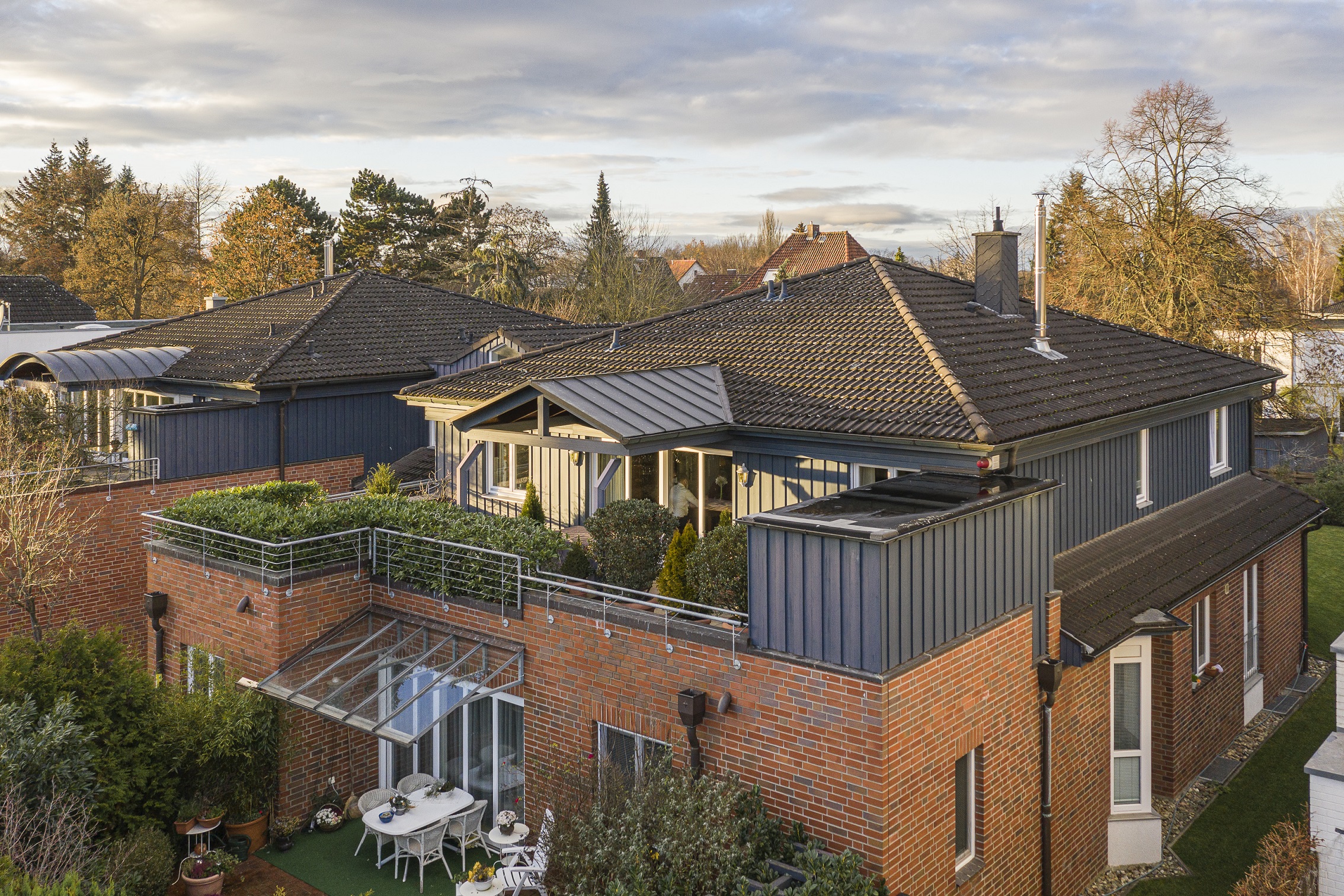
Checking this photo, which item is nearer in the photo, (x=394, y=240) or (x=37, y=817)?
(x=37, y=817)

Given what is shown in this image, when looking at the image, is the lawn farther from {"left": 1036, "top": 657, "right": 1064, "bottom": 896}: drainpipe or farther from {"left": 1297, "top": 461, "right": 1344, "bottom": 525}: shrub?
{"left": 1297, "top": 461, "right": 1344, "bottom": 525}: shrub

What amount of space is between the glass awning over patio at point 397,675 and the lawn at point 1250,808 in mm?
7912

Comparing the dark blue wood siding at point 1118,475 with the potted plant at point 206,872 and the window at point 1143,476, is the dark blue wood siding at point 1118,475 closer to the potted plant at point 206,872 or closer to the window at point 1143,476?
the window at point 1143,476

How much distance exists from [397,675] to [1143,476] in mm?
11042

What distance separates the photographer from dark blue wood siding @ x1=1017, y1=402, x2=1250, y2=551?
43.3 feet

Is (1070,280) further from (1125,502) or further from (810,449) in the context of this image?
(810,449)

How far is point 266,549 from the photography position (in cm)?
1283

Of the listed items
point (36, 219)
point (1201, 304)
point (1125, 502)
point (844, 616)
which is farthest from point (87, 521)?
point (36, 219)

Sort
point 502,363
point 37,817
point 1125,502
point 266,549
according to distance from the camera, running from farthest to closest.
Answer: point 502,363 → point 1125,502 → point 266,549 → point 37,817

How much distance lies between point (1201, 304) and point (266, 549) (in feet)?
97.5

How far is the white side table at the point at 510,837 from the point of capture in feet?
37.2

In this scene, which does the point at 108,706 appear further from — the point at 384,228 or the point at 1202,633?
the point at 384,228

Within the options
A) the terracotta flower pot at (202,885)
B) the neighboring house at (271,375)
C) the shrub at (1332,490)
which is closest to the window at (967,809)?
the terracotta flower pot at (202,885)

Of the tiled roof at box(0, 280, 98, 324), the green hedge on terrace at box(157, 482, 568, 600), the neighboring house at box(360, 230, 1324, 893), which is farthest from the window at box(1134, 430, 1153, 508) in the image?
the tiled roof at box(0, 280, 98, 324)
